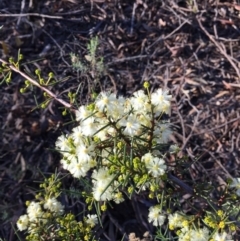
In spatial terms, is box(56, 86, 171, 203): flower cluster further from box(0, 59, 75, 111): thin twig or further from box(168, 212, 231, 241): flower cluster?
box(168, 212, 231, 241): flower cluster

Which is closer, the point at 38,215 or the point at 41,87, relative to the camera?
the point at 41,87

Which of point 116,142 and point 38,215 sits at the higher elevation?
point 116,142

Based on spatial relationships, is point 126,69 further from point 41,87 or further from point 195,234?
point 195,234

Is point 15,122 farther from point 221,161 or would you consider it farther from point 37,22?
point 221,161

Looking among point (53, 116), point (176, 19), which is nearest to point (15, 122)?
point (53, 116)

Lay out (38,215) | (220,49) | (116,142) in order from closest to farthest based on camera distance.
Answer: (116,142), (38,215), (220,49)

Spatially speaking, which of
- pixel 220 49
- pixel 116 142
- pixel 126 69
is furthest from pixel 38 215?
pixel 220 49
